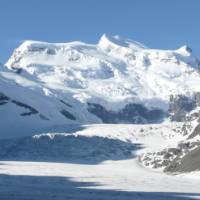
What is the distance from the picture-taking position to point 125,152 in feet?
497

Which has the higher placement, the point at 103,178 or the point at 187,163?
the point at 187,163

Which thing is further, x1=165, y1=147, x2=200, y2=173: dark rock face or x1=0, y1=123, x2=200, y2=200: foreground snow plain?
x1=165, y1=147, x2=200, y2=173: dark rock face

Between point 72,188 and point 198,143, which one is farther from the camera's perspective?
point 198,143

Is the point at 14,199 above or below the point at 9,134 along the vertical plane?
below

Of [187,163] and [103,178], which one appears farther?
[187,163]

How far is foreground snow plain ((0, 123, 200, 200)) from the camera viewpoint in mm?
75125

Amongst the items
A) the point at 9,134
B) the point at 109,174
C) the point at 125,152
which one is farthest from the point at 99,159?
the point at 9,134

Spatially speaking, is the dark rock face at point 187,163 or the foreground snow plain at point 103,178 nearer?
the foreground snow plain at point 103,178

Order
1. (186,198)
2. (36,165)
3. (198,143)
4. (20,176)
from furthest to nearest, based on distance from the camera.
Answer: (198,143) → (36,165) → (20,176) → (186,198)

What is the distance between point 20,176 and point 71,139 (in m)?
59.3

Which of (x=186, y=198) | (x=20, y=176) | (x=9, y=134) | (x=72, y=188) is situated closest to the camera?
(x=186, y=198)

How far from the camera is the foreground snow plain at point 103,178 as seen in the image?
246ft

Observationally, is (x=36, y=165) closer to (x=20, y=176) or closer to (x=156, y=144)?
(x=20, y=176)

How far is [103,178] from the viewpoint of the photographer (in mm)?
101000
